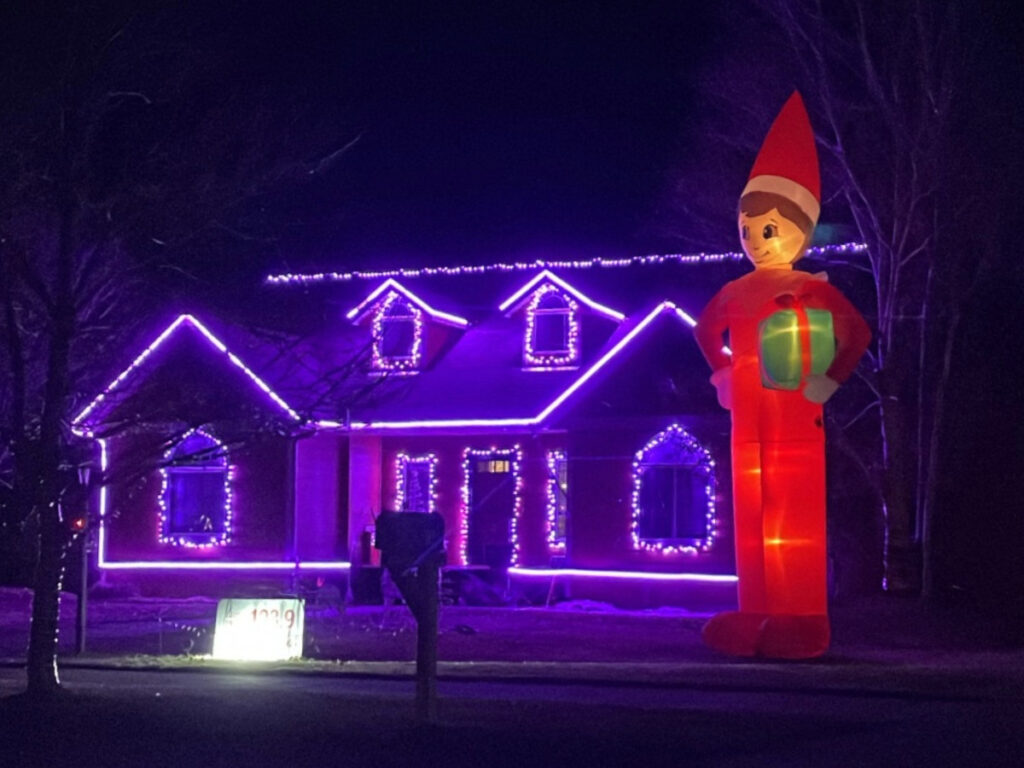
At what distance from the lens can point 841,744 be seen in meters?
10.6

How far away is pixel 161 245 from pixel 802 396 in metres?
6.52

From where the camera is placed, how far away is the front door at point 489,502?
2911 cm

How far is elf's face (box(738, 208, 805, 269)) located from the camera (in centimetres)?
1316

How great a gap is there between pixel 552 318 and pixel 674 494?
4771 millimetres

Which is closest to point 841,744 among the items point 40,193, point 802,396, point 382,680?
point 802,396

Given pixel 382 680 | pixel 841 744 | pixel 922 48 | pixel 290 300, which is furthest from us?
pixel 290 300

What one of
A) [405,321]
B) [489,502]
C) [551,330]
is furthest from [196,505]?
[551,330]

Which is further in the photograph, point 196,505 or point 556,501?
point 196,505

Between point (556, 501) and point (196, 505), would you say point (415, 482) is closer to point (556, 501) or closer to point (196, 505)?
point (556, 501)

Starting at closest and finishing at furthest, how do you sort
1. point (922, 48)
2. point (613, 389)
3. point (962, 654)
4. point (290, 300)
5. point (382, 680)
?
point (382, 680), point (962, 654), point (922, 48), point (290, 300), point (613, 389)

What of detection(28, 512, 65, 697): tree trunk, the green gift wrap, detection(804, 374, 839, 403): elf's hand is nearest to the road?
detection(28, 512, 65, 697): tree trunk

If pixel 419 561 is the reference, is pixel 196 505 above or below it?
above

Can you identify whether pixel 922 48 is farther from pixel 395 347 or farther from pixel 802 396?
pixel 395 347

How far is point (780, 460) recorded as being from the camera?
12898 mm
